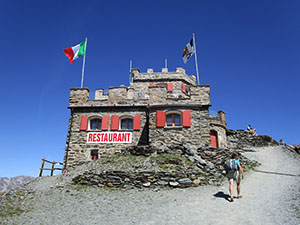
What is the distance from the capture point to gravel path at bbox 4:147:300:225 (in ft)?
24.5

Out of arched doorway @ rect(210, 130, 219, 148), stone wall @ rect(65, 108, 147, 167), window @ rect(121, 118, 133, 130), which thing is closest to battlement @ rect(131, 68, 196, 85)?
arched doorway @ rect(210, 130, 219, 148)

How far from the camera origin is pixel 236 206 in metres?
8.34

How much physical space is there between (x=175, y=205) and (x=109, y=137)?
10164 mm

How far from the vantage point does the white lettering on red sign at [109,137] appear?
18219 millimetres

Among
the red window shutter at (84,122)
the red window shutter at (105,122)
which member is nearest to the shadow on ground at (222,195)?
the red window shutter at (105,122)

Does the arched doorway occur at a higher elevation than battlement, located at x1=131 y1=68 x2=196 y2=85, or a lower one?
lower

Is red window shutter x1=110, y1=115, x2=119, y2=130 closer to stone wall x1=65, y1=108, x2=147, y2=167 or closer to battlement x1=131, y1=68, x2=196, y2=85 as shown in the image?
stone wall x1=65, y1=108, x2=147, y2=167

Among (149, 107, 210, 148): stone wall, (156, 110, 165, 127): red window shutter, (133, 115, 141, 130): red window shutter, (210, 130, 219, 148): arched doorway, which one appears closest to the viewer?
(149, 107, 210, 148): stone wall

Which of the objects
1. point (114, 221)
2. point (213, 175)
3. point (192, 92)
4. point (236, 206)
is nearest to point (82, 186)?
point (114, 221)

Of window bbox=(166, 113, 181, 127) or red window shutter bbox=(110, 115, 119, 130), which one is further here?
red window shutter bbox=(110, 115, 119, 130)

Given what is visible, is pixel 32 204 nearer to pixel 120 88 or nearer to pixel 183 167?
pixel 183 167

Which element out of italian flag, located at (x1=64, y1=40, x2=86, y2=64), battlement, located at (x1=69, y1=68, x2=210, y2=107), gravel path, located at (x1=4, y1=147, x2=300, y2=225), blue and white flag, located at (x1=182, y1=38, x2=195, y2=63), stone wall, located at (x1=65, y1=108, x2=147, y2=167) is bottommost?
gravel path, located at (x1=4, y1=147, x2=300, y2=225)

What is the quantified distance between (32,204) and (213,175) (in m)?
9.49

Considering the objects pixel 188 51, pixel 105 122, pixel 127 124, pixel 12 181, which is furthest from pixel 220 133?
pixel 12 181
